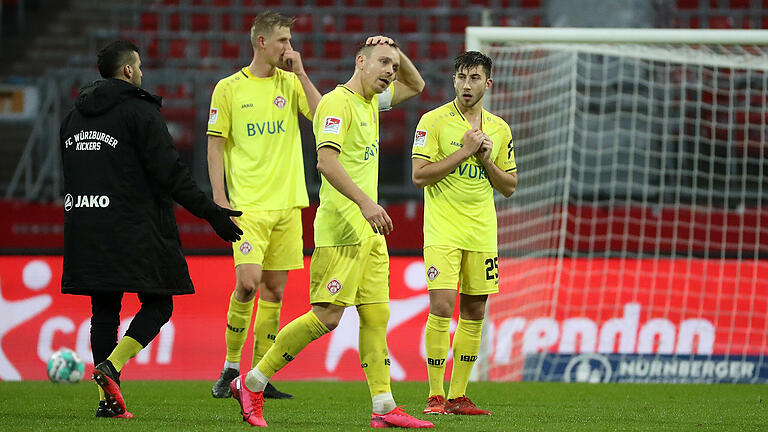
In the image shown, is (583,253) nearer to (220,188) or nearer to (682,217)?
(682,217)

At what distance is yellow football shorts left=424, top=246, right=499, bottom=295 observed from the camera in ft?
18.7

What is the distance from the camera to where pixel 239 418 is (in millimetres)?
5211

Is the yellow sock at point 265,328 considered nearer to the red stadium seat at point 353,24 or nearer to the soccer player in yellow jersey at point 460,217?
the soccer player in yellow jersey at point 460,217

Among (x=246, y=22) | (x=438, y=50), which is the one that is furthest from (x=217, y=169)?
(x=246, y=22)

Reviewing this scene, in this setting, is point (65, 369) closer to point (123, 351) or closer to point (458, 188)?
point (123, 351)

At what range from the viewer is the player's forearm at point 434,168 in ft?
18.2

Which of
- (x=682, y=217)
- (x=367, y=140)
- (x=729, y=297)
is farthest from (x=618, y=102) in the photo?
(x=367, y=140)

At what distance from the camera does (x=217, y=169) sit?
6.27 meters

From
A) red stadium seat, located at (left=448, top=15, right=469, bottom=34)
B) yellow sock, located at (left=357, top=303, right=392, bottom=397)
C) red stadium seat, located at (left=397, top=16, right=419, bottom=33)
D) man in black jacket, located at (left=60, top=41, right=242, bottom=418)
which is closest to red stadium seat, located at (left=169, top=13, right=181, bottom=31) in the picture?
red stadium seat, located at (left=397, top=16, right=419, bottom=33)

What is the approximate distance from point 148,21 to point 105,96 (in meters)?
10.5

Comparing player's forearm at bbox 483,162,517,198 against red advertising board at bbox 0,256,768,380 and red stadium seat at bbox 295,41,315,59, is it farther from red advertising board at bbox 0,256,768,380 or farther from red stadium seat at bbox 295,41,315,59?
red stadium seat at bbox 295,41,315,59

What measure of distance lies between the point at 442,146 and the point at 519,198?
3761 mm

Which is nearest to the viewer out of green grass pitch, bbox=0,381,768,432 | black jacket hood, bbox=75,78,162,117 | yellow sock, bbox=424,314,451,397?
green grass pitch, bbox=0,381,768,432

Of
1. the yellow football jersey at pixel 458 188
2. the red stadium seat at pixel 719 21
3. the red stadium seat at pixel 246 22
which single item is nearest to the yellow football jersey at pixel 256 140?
the yellow football jersey at pixel 458 188
